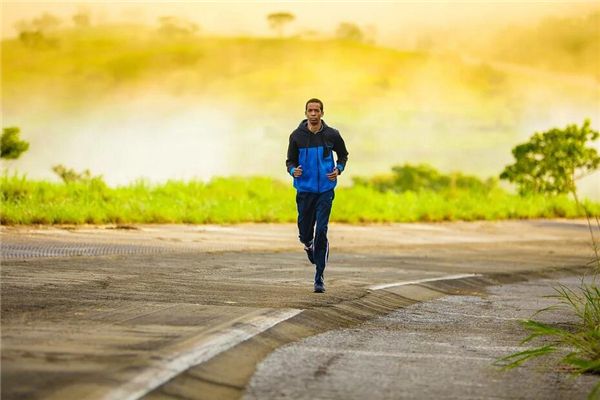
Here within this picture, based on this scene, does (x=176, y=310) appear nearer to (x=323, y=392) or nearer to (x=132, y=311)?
(x=132, y=311)

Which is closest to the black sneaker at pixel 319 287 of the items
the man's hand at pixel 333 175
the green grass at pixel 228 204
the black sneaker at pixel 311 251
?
the black sneaker at pixel 311 251

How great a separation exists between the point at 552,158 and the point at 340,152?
3681 cm

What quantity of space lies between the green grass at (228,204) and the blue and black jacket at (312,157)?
1119cm

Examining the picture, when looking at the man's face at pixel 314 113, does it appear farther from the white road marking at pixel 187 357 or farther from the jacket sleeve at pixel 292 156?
the white road marking at pixel 187 357

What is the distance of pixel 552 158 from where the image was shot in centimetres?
5012

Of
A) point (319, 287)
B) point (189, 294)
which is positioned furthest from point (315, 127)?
point (189, 294)

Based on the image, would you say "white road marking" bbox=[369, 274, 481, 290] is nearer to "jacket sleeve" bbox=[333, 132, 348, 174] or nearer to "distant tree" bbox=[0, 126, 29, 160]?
"jacket sleeve" bbox=[333, 132, 348, 174]

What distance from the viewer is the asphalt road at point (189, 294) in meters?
8.26

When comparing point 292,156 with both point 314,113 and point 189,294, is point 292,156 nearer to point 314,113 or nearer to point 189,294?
point 314,113

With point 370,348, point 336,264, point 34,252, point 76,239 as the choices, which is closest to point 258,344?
point 370,348

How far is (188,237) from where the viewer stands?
2458 centimetres

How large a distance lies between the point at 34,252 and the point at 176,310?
293 inches

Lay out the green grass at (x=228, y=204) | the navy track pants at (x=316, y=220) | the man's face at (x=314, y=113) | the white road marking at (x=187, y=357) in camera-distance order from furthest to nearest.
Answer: the green grass at (x=228, y=204), the navy track pants at (x=316, y=220), the man's face at (x=314, y=113), the white road marking at (x=187, y=357)

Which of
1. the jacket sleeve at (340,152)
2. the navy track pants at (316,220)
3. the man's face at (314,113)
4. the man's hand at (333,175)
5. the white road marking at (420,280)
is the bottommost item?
the white road marking at (420,280)
